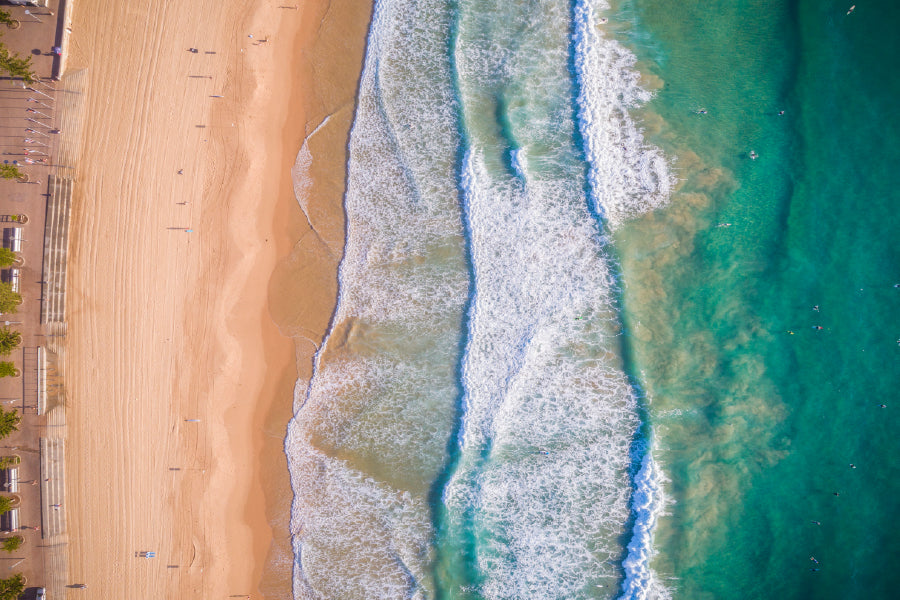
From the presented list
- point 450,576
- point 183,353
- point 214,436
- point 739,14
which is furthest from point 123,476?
point 739,14

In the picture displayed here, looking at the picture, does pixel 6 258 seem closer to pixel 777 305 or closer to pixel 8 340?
pixel 8 340

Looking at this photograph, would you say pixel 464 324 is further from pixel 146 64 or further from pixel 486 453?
pixel 146 64

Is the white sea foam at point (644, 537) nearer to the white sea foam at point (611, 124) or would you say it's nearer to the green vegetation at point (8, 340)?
the white sea foam at point (611, 124)

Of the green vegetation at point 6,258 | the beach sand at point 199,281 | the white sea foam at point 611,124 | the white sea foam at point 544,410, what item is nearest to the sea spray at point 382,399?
the beach sand at point 199,281

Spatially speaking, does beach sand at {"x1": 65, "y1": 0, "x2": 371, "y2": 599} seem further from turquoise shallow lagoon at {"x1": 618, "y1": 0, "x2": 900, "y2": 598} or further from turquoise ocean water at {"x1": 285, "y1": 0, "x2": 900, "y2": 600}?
turquoise shallow lagoon at {"x1": 618, "y1": 0, "x2": 900, "y2": 598}

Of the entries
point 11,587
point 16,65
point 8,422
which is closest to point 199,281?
point 8,422

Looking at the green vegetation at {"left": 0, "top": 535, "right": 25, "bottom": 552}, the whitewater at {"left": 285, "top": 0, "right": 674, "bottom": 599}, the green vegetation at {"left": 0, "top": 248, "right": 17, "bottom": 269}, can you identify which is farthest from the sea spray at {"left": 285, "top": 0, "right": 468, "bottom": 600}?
the green vegetation at {"left": 0, "top": 248, "right": 17, "bottom": 269}
